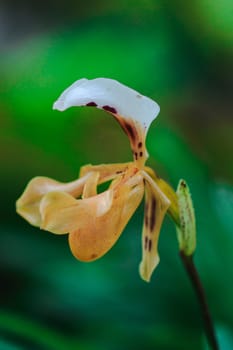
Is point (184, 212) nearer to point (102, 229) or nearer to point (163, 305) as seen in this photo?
point (102, 229)

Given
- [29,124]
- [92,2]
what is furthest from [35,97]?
[92,2]

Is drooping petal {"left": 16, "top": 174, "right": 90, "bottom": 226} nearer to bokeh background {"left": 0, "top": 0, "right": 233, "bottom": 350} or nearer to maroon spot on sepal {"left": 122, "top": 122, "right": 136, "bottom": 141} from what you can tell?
maroon spot on sepal {"left": 122, "top": 122, "right": 136, "bottom": 141}

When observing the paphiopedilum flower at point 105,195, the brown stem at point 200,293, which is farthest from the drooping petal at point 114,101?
the brown stem at point 200,293

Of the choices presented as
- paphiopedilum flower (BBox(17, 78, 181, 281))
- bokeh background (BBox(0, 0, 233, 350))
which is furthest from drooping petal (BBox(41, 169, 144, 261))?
bokeh background (BBox(0, 0, 233, 350))

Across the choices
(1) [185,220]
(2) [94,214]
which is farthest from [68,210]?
(1) [185,220]

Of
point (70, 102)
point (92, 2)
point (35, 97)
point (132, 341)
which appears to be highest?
point (92, 2)

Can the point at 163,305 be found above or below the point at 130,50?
below

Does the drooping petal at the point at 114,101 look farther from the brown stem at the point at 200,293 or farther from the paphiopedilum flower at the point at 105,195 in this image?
the brown stem at the point at 200,293

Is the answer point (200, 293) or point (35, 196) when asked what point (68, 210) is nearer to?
point (35, 196)
